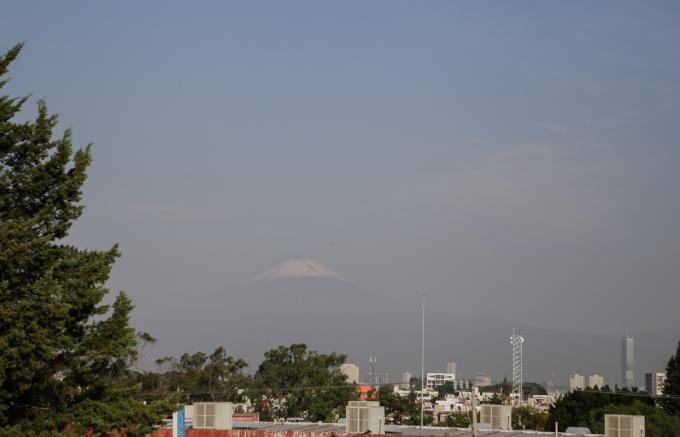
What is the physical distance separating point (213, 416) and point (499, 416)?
52.4ft

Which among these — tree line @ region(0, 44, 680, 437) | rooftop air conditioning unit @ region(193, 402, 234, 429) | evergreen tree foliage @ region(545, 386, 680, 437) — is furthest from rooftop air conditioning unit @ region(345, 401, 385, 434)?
evergreen tree foliage @ region(545, 386, 680, 437)

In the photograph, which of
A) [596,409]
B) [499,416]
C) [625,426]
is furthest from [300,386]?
[625,426]

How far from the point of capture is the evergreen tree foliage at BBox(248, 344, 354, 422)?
11669 cm

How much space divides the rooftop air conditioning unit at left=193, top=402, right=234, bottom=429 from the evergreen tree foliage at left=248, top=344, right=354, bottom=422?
56.9 meters

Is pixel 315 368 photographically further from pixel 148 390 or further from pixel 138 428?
pixel 138 428

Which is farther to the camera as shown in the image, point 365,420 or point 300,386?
point 300,386

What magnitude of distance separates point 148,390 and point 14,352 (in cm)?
7676

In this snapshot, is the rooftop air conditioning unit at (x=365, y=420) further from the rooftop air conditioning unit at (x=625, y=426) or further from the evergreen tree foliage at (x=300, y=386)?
the evergreen tree foliage at (x=300, y=386)

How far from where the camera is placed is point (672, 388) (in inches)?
4085

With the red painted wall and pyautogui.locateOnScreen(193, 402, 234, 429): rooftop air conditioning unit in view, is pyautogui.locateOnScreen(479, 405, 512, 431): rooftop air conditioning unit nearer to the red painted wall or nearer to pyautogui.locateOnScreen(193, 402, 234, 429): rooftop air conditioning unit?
the red painted wall

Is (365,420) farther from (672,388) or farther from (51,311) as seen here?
(672,388)

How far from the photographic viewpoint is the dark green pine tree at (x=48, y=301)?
33.7 meters

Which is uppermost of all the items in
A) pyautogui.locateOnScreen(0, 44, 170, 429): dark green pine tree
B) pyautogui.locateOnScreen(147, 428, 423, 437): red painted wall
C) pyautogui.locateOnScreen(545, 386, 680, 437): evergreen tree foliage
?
pyautogui.locateOnScreen(0, 44, 170, 429): dark green pine tree

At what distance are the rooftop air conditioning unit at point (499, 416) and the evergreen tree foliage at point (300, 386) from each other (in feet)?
175
